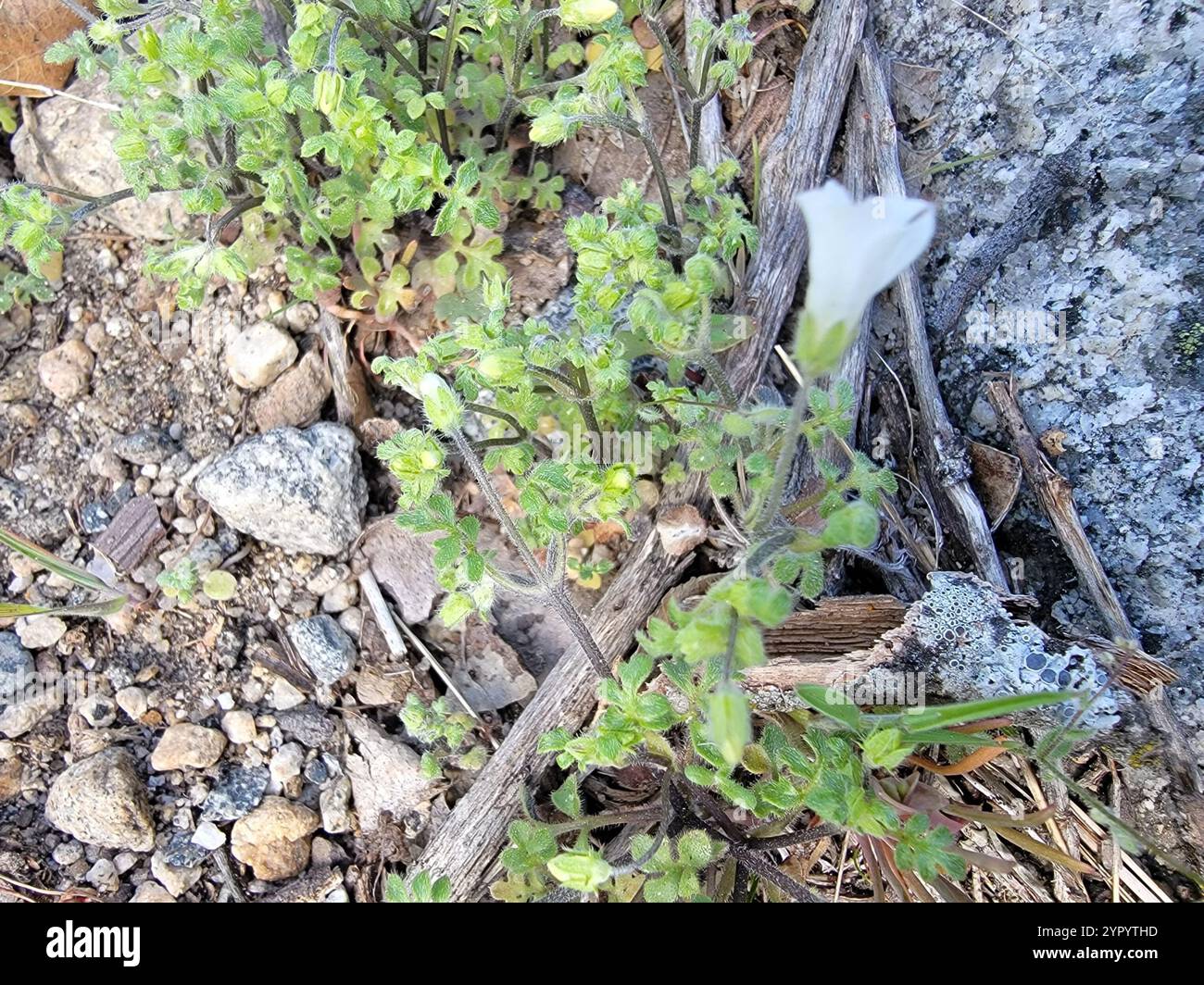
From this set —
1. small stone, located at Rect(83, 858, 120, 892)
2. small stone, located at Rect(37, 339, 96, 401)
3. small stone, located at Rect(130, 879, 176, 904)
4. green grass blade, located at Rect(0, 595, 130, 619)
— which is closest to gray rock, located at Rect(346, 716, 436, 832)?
small stone, located at Rect(130, 879, 176, 904)

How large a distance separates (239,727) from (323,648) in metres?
0.32

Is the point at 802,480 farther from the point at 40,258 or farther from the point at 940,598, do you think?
the point at 40,258

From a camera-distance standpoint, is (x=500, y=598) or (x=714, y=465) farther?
(x=500, y=598)

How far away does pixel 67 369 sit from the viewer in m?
2.90

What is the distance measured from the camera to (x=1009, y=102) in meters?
2.50

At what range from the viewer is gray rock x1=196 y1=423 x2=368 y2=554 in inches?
106

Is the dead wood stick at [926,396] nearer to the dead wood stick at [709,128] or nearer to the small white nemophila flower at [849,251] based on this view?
the dead wood stick at [709,128]

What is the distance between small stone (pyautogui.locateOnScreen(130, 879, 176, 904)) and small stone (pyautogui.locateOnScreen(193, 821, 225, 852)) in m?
0.14

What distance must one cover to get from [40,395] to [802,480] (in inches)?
95.7

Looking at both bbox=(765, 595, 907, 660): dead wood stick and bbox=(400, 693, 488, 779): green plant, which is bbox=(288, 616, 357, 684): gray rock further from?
bbox=(765, 595, 907, 660): dead wood stick

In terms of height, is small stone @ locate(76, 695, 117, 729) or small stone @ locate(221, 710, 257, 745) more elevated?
small stone @ locate(76, 695, 117, 729)

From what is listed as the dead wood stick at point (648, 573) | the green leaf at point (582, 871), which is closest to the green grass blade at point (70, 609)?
the dead wood stick at point (648, 573)

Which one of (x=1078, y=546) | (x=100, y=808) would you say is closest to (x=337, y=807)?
(x=100, y=808)
